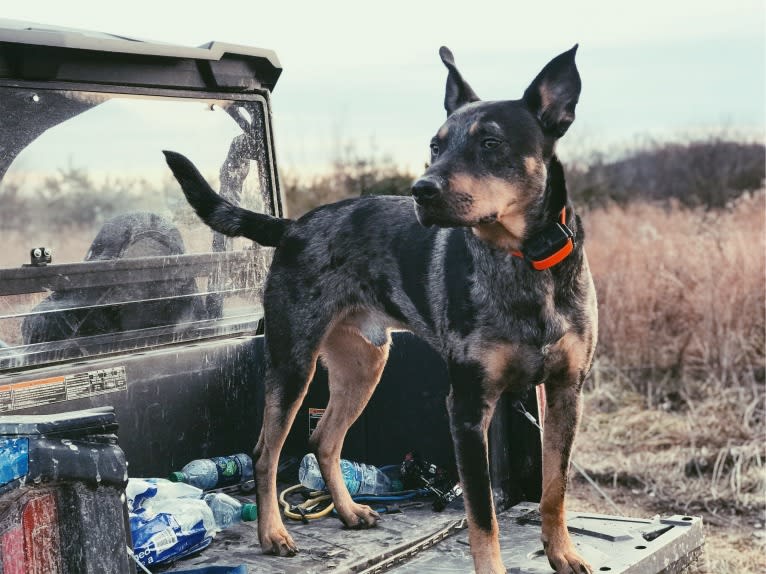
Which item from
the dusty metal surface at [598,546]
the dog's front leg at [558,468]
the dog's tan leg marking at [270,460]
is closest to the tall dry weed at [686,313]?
the dusty metal surface at [598,546]

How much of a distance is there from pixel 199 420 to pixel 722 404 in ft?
16.6

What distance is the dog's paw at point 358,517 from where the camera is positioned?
12.1 ft

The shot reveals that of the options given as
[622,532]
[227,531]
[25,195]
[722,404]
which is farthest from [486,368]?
[722,404]

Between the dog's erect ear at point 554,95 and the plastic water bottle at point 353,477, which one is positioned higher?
the dog's erect ear at point 554,95

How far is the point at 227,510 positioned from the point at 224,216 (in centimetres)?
109

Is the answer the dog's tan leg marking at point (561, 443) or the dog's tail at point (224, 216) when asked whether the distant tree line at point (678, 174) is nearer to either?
the dog's tail at point (224, 216)

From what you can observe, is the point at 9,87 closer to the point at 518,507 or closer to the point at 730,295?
the point at 518,507

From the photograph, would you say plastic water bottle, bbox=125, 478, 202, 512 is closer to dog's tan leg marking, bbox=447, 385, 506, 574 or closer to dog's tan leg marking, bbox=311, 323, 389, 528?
dog's tan leg marking, bbox=311, 323, 389, 528

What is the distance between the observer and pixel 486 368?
322 cm

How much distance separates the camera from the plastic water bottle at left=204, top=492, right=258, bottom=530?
149 inches

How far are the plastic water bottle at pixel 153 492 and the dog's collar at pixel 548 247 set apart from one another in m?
1.37

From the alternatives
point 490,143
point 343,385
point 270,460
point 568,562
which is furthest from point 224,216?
point 568,562

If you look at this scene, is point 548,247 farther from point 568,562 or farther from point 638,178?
point 638,178

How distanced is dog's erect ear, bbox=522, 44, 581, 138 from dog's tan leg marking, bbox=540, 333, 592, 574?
67 centimetres
